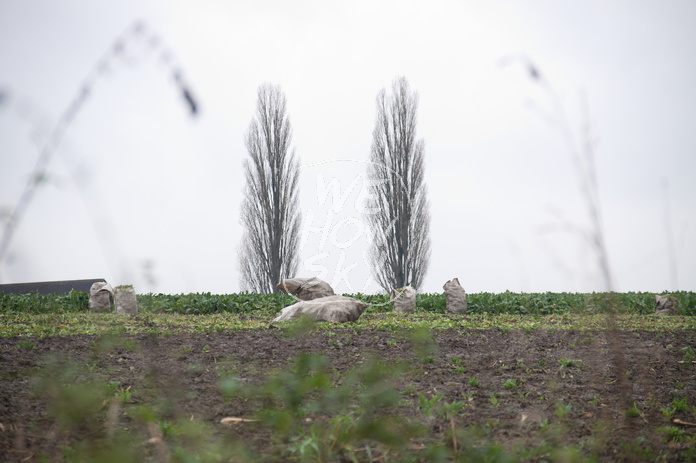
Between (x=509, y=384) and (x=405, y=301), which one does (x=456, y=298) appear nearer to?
(x=405, y=301)

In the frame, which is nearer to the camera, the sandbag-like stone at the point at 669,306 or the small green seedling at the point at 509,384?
the small green seedling at the point at 509,384

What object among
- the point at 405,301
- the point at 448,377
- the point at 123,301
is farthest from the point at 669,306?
the point at 123,301

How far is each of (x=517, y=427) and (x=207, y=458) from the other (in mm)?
1777

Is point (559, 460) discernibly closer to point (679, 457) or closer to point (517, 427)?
point (517, 427)

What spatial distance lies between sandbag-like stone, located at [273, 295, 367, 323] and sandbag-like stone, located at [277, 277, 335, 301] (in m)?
1.45

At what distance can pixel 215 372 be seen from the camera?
3.89 metres

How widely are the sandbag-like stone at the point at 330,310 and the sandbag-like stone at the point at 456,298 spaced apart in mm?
2693

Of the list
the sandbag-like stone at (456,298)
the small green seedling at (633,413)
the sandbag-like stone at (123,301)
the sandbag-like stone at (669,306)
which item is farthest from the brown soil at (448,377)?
the sandbag-like stone at (669,306)

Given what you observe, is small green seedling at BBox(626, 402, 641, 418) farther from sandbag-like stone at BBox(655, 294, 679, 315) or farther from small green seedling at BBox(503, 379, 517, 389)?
sandbag-like stone at BBox(655, 294, 679, 315)

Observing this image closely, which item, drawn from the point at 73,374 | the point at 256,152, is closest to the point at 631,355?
the point at 73,374

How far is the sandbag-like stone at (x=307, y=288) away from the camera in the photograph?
9367 millimetres

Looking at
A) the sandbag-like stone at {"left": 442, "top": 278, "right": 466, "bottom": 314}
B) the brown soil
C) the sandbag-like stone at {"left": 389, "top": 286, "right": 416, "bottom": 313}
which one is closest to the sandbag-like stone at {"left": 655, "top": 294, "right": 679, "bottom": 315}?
the sandbag-like stone at {"left": 442, "top": 278, "right": 466, "bottom": 314}

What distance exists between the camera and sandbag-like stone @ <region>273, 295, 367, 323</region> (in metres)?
7.39

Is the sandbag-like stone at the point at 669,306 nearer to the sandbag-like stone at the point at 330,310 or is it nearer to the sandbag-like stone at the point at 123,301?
the sandbag-like stone at the point at 330,310
